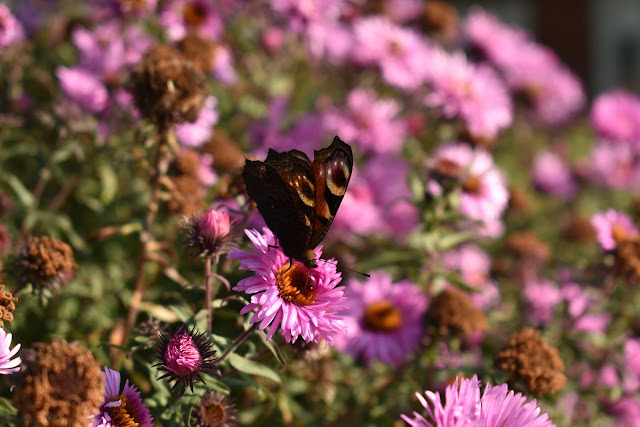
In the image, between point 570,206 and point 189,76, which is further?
point 570,206

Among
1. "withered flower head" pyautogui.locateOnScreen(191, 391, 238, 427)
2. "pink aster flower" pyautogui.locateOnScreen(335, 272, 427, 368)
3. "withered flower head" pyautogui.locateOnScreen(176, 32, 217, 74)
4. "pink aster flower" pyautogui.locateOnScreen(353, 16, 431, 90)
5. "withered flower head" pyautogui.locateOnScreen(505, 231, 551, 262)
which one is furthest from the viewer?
"pink aster flower" pyautogui.locateOnScreen(353, 16, 431, 90)

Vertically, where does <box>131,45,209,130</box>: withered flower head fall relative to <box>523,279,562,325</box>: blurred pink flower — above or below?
below

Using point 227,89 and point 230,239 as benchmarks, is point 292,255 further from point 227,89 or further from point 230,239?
point 227,89

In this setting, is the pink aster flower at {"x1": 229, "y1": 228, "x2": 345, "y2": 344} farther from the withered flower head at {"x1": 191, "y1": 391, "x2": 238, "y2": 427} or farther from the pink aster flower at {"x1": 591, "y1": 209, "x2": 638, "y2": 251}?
the pink aster flower at {"x1": 591, "y1": 209, "x2": 638, "y2": 251}

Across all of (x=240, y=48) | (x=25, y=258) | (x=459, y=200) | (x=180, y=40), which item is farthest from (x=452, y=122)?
(x=25, y=258)

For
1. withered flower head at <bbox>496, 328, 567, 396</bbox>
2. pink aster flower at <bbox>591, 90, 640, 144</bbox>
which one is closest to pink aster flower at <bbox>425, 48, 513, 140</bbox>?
pink aster flower at <bbox>591, 90, 640, 144</bbox>

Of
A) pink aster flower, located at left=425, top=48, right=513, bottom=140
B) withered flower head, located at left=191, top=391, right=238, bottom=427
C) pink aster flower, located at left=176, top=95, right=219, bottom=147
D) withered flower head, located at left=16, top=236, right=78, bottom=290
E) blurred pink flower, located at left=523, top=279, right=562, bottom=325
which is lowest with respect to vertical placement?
withered flower head, located at left=191, top=391, right=238, bottom=427

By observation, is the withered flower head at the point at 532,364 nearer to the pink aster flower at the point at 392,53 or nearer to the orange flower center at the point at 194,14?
the pink aster flower at the point at 392,53
